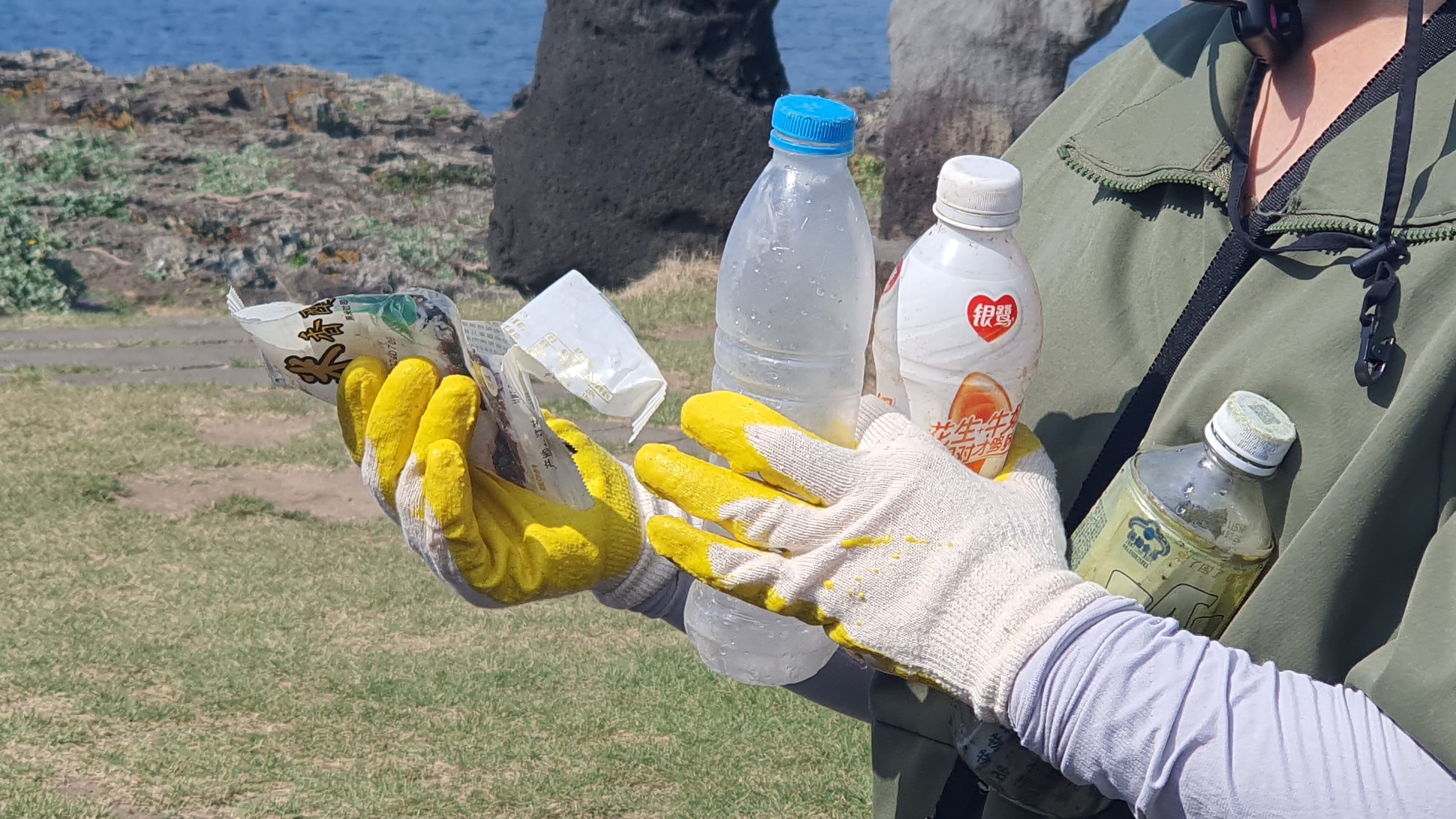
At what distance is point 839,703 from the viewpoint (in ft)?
5.85

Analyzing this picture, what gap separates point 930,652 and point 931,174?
7.26 m

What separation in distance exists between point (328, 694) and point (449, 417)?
263 centimetres

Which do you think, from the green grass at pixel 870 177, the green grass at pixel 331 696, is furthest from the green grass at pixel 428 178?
the green grass at pixel 331 696

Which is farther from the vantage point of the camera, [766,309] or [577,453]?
[577,453]

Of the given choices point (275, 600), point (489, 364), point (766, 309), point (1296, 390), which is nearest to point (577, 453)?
point (489, 364)

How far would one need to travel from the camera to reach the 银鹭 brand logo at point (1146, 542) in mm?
1300

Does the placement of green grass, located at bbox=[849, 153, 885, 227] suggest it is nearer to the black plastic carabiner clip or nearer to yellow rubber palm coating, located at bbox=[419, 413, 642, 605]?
yellow rubber palm coating, located at bbox=[419, 413, 642, 605]


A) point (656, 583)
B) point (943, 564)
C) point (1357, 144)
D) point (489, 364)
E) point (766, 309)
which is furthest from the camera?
point (656, 583)

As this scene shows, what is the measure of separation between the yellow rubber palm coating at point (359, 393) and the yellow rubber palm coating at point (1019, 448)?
28.0 inches

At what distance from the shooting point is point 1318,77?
5.00ft

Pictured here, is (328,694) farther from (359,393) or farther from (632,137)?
(632,137)

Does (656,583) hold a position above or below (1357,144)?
below

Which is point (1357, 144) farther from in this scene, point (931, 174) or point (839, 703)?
point (931, 174)

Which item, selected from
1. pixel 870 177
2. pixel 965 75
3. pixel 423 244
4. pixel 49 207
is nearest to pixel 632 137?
pixel 423 244
